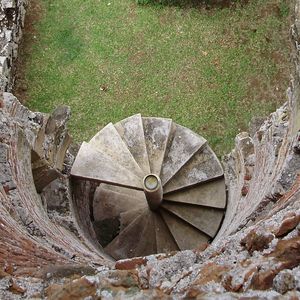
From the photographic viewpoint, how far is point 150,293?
2564 millimetres

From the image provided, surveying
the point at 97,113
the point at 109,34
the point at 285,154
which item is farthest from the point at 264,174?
the point at 109,34

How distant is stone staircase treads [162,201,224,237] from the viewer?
24.5ft

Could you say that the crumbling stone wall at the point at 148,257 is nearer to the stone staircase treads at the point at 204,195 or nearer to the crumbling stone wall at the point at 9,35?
the stone staircase treads at the point at 204,195

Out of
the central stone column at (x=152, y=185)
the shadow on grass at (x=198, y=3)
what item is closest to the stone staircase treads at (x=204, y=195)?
the central stone column at (x=152, y=185)

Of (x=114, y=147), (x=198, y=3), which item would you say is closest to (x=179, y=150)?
(x=114, y=147)

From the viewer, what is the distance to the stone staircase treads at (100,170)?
713 centimetres

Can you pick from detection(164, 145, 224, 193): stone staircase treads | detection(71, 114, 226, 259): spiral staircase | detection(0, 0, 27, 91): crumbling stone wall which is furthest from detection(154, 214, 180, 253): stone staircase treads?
detection(0, 0, 27, 91): crumbling stone wall

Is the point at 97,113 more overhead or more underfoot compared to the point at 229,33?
more underfoot

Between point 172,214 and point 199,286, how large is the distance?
5.01m

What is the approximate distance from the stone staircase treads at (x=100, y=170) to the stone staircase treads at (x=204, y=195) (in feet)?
2.17

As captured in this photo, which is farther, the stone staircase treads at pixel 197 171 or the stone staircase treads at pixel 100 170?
the stone staircase treads at pixel 197 171

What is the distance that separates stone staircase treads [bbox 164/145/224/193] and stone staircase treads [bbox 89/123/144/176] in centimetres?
63

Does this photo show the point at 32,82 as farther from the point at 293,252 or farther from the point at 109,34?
the point at 293,252

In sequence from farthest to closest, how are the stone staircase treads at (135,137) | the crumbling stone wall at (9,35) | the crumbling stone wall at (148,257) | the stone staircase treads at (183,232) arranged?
the crumbling stone wall at (9,35)
the stone staircase treads at (135,137)
the stone staircase treads at (183,232)
the crumbling stone wall at (148,257)
